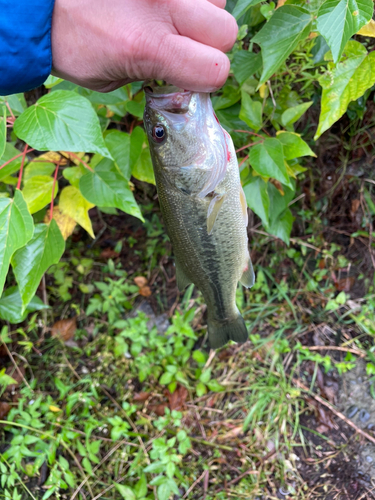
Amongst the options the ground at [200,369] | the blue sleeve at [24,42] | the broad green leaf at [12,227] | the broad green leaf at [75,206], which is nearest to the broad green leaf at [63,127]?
the blue sleeve at [24,42]

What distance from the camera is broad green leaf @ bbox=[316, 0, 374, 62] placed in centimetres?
93

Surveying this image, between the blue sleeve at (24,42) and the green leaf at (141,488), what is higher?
the blue sleeve at (24,42)

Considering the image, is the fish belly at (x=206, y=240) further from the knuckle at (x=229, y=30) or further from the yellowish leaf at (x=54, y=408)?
the yellowish leaf at (x=54, y=408)

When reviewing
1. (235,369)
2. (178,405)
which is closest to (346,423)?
(235,369)

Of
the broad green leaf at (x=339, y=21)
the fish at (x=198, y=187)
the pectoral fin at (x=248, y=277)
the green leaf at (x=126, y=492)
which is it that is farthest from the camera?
the green leaf at (x=126, y=492)

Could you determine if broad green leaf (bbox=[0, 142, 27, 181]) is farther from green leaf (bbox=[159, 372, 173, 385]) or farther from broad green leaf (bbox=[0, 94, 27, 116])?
green leaf (bbox=[159, 372, 173, 385])

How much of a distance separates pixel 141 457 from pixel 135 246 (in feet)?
5.81

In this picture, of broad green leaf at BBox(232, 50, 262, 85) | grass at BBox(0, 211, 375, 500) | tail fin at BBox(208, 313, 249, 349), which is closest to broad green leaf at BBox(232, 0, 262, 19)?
broad green leaf at BBox(232, 50, 262, 85)

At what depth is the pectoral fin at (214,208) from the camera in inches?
51.9

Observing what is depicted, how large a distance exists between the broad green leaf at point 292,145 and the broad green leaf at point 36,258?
1155mm

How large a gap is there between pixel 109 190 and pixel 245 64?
0.83 m

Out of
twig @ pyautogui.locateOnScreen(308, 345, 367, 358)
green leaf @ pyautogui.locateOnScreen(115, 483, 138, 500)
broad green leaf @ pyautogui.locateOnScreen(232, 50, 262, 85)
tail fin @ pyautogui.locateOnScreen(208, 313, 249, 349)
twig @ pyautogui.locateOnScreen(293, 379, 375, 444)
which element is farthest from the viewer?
twig @ pyautogui.locateOnScreen(308, 345, 367, 358)

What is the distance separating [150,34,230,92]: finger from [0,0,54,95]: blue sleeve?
0.38 meters

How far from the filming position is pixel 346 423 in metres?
2.51
